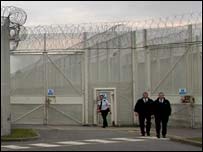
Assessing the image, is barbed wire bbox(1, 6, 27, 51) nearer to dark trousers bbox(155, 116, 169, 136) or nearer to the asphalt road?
the asphalt road

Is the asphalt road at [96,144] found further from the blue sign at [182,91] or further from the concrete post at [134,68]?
the concrete post at [134,68]

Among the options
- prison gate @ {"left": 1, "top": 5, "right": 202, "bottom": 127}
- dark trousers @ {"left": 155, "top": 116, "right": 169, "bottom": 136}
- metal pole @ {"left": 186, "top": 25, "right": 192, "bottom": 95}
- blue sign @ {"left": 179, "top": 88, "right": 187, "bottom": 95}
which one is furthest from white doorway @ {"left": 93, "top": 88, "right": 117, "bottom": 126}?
dark trousers @ {"left": 155, "top": 116, "right": 169, "bottom": 136}

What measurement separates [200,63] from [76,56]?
6736 millimetres

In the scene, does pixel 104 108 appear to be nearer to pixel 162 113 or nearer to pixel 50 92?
pixel 50 92

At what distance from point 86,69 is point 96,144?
11.4 metres

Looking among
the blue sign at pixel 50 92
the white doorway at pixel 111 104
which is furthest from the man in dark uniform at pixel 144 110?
the blue sign at pixel 50 92

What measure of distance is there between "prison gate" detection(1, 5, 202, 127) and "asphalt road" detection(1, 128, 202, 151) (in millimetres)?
7270

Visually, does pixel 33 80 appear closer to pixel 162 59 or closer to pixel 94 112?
pixel 94 112

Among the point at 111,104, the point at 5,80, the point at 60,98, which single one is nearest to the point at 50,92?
the point at 60,98

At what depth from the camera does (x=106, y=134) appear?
2162 cm

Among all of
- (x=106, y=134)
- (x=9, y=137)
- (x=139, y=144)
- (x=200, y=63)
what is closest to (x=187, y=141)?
(x=139, y=144)

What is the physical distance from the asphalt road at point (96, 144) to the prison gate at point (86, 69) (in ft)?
23.9

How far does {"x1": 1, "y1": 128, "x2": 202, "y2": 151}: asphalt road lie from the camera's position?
53.4ft

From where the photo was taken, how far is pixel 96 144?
696 inches
